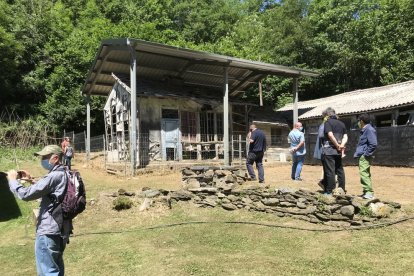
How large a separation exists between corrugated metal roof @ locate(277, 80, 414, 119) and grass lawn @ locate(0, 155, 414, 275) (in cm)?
1121

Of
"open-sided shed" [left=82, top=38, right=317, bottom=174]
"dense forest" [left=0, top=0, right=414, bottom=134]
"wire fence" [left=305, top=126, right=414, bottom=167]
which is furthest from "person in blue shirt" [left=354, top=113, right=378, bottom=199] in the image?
"dense forest" [left=0, top=0, right=414, bottom=134]

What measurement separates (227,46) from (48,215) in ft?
101

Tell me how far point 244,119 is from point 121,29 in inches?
607

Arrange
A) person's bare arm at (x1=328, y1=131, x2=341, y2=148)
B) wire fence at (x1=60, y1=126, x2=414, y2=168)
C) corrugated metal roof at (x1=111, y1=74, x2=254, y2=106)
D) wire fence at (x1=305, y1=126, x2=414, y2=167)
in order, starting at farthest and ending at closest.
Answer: corrugated metal roof at (x1=111, y1=74, x2=254, y2=106) → wire fence at (x1=60, y1=126, x2=414, y2=168) → wire fence at (x1=305, y1=126, x2=414, y2=167) → person's bare arm at (x1=328, y1=131, x2=341, y2=148)

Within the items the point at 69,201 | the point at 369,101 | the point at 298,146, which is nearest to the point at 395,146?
the point at 369,101

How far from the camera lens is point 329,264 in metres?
5.59

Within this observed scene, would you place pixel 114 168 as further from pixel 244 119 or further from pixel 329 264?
pixel 329 264

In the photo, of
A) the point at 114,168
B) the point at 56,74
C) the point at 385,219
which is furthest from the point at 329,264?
the point at 56,74

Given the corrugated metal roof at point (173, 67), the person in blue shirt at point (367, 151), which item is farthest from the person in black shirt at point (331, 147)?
the corrugated metal roof at point (173, 67)

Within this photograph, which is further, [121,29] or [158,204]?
[121,29]

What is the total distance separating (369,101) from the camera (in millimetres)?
21156

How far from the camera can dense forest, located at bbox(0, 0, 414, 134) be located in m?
29.2

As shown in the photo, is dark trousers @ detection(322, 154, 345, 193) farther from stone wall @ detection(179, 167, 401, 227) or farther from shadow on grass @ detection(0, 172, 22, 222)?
shadow on grass @ detection(0, 172, 22, 222)

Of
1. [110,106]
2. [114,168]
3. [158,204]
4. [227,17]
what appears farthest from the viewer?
[227,17]
